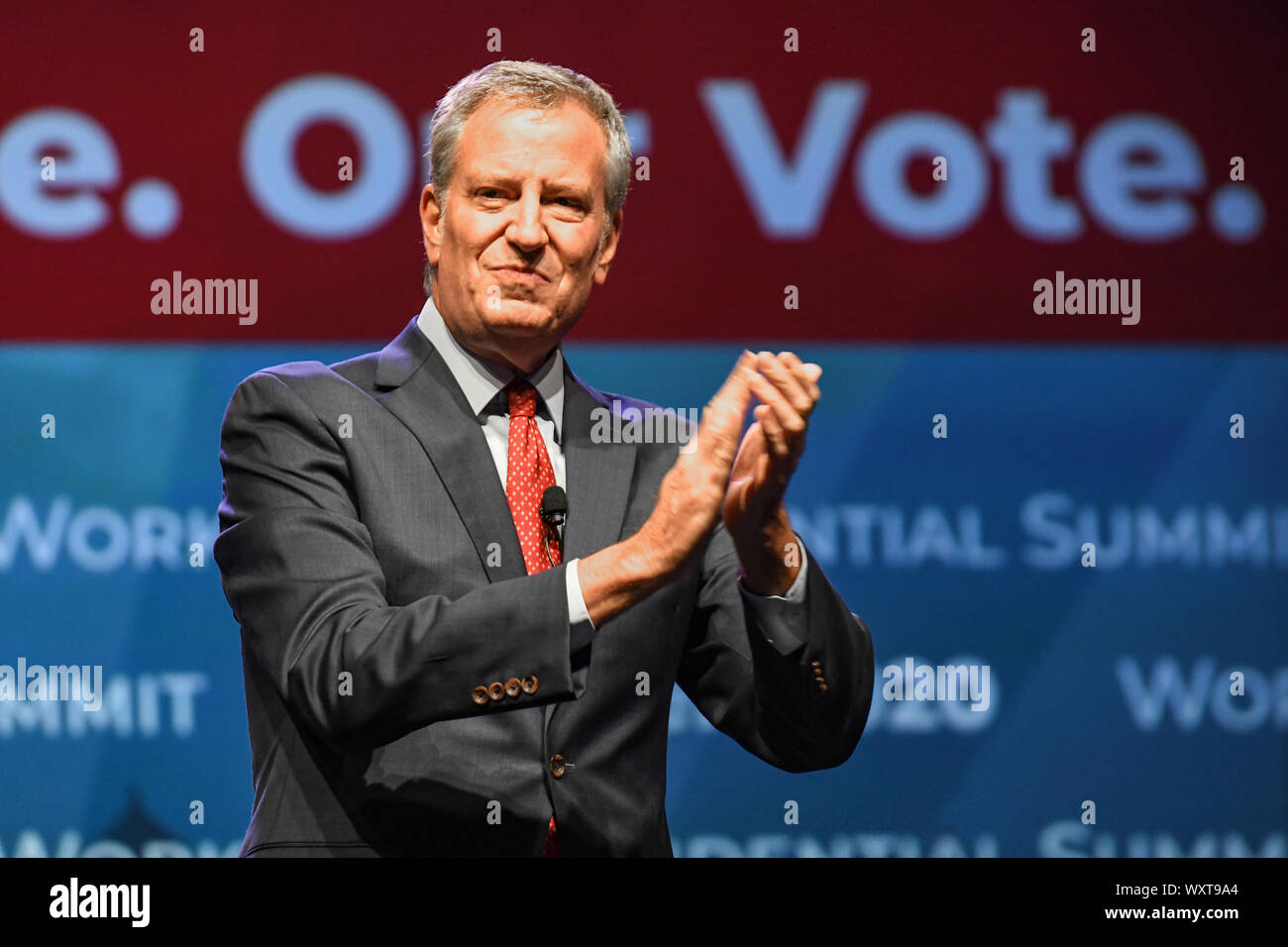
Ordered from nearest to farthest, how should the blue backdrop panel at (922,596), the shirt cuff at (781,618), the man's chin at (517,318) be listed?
the shirt cuff at (781,618)
the man's chin at (517,318)
the blue backdrop panel at (922,596)

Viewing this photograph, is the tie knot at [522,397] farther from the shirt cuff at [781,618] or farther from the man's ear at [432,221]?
the shirt cuff at [781,618]

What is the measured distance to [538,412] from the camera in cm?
222

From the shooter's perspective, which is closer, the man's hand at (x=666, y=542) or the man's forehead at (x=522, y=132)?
the man's hand at (x=666, y=542)

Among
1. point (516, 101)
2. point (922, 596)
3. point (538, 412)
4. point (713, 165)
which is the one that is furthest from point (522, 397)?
point (922, 596)

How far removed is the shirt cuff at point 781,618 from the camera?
6.55ft

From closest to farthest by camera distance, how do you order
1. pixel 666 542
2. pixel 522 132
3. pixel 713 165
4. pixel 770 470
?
1. pixel 666 542
2. pixel 770 470
3. pixel 522 132
4. pixel 713 165

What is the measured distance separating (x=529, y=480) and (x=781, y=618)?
41cm

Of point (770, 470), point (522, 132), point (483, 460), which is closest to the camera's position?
point (770, 470)

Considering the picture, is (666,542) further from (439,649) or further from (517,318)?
(517,318)

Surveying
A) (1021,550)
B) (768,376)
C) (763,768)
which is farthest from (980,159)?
(768,376)

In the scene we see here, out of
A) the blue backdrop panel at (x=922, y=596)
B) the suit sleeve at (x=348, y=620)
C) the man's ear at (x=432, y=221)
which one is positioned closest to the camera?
the suit sleeve at (x=348, y=620)

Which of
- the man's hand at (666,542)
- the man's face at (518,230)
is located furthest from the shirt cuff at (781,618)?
the man's face at (518,230)

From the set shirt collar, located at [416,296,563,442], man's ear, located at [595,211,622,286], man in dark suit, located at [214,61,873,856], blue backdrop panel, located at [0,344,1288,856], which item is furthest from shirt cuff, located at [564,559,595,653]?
blue backdrop panel, located at [0,344,1288,856]

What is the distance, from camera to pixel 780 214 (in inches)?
147
